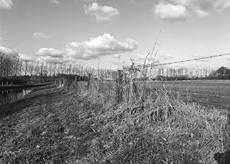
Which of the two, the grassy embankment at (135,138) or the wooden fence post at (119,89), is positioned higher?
the wooden fence post at (119,89)

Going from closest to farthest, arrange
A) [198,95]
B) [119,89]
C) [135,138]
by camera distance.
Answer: [135,138], [119,89], [198,95]

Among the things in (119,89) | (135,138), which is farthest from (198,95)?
(135,138)

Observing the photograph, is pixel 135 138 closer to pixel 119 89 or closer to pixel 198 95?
pixel 119 89

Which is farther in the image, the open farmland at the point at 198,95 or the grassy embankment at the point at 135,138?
the open farmland at the point at 198,95

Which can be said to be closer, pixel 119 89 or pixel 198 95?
pixel 119 89

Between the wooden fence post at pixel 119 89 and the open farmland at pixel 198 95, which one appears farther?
the wooden fence post at pixel 119 89

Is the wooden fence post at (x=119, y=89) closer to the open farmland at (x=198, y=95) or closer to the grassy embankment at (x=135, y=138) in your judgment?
the grassy embankment at (x=135, y=138)

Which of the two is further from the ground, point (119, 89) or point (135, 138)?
point (119, 89)

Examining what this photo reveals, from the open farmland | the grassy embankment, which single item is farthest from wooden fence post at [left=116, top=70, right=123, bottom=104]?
the open farmland

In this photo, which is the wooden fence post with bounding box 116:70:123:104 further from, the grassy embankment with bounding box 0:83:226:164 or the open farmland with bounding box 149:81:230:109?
the open farmland with bounding box 149:81:230:109

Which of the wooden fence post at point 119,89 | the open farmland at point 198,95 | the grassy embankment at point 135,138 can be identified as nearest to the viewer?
the grassy embankment at point 135,138

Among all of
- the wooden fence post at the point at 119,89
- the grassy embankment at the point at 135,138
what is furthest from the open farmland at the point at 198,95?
the wooden fence post at the point at 119,89

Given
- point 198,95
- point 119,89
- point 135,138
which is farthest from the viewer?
point 198,95

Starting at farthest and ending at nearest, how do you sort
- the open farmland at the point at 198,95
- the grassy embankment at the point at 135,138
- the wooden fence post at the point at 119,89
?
the wooden fence post at the point at 119,89 < the open farmland at the point at 198,95 < the grassy embankment at the point at 135,138
